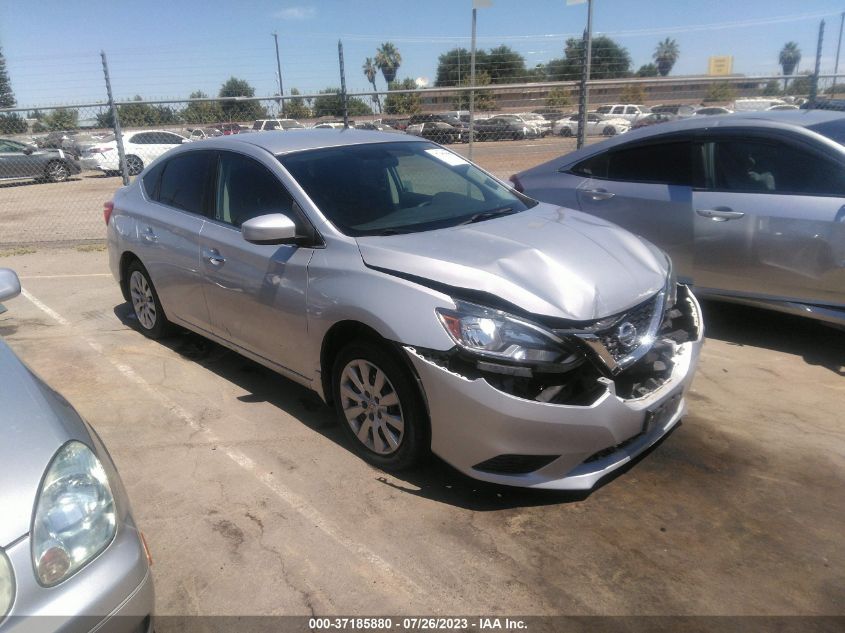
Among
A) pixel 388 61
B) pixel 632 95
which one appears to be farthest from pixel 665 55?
pixel 632 95

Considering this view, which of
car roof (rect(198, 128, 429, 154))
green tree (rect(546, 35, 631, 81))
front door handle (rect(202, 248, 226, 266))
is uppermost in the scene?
green tree (rect(546, 35, 631, 81))

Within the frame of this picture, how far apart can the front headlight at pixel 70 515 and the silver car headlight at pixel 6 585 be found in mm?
58

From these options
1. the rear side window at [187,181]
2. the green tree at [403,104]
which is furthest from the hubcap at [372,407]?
the green tree at [403,104]

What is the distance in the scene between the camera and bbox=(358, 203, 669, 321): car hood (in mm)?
2867

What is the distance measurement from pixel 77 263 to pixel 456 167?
6167 millimetres

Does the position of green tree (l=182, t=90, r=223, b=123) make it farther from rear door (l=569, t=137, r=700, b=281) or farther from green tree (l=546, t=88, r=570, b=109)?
rear door (l=569, t=137, r=700, b=281)

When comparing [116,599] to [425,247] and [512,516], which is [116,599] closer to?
[512,516]

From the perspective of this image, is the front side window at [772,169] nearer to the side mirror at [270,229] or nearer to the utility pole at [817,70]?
the side mirror at [270,229]

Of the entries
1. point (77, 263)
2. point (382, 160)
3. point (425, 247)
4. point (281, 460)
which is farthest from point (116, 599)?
point (77, 263)

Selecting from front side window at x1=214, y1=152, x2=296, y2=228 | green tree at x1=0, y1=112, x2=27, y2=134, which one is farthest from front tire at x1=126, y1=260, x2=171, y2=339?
green tree at x1=0, y1=112, x2=27, y2=134

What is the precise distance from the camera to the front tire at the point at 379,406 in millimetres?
3014

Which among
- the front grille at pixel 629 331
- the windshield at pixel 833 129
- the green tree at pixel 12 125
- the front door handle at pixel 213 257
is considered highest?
the green tree at pixel 12 125

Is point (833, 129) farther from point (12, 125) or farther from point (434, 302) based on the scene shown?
point (12, 125)

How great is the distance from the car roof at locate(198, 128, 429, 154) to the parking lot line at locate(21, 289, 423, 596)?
1.71 metres
